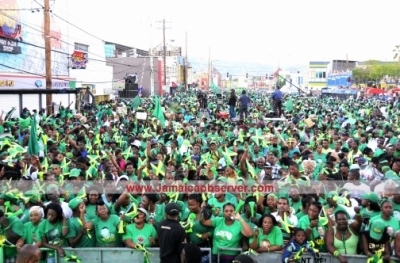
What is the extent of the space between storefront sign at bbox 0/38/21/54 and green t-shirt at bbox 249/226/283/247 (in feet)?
69.0

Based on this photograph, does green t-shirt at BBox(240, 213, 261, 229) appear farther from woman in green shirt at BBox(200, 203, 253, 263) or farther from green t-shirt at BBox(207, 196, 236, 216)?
green t-shirt at BBox(207, 196, 236, 216)

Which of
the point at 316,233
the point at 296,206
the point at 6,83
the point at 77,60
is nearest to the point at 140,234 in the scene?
the point at 316,233

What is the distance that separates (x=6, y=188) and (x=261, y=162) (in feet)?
13.9

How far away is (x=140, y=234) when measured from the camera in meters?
5.75

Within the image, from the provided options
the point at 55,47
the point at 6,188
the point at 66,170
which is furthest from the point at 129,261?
the point at 55,47

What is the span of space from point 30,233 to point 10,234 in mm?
204

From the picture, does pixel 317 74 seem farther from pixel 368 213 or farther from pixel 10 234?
pixel 10 234

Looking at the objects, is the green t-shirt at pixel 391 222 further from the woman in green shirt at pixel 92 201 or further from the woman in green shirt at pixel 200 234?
the woman in green shirt at pixel 92 201

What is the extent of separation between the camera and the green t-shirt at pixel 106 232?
19.0 ft

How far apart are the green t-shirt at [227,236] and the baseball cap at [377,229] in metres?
1.34

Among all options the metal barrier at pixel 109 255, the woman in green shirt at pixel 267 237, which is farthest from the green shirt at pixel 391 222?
the metal barrier at pixel 109 255

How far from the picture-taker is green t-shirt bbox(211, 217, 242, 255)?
18.4ft

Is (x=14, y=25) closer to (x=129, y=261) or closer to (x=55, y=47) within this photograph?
(x=55, y=47)

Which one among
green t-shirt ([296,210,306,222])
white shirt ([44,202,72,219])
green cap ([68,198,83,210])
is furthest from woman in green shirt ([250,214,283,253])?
white shirt ([44,202,72,219])
